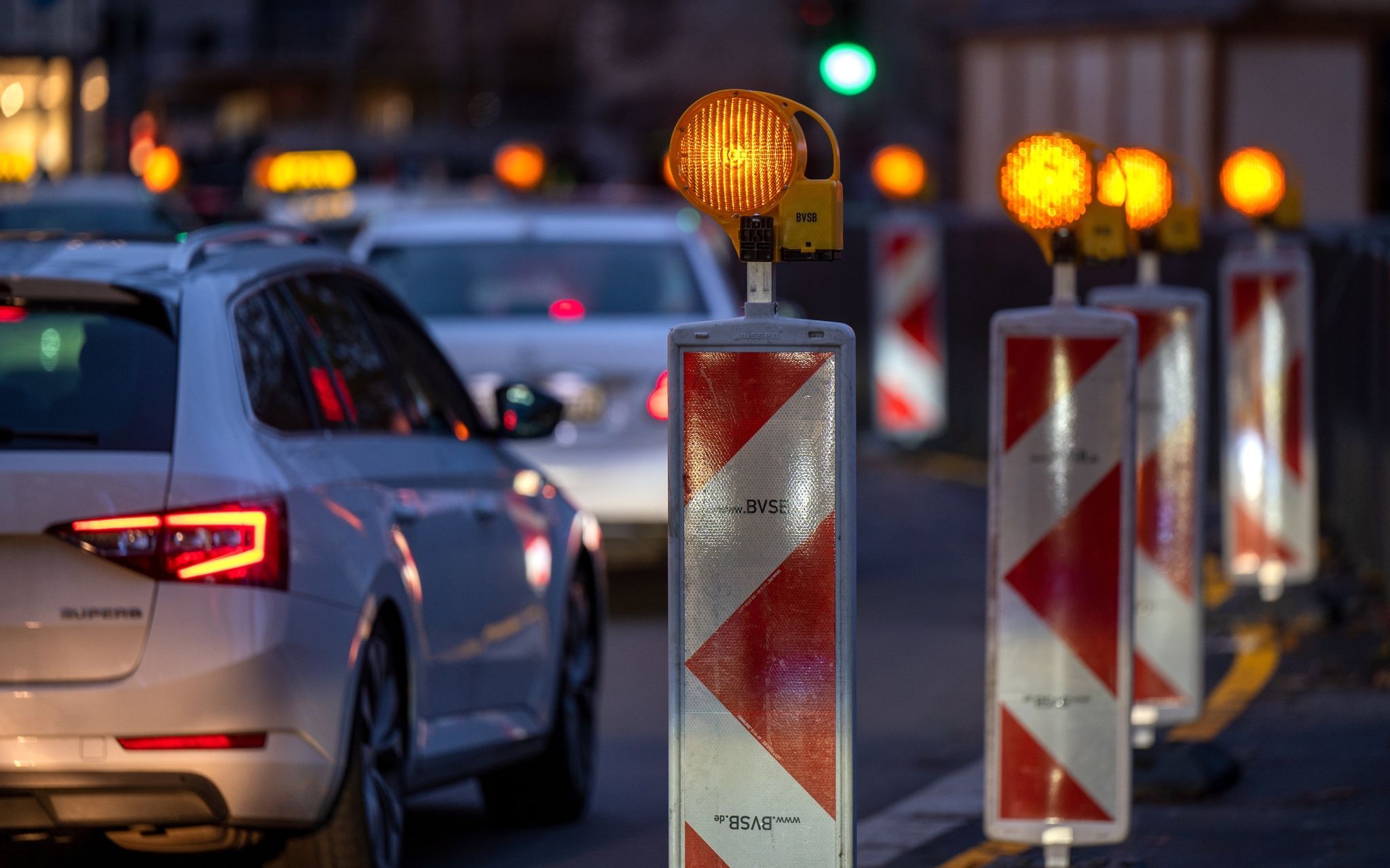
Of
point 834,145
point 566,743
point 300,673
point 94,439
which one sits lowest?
point 566,743

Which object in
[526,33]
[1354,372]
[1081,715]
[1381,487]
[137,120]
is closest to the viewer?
[1081,715]

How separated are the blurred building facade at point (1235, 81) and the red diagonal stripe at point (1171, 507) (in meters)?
17.5

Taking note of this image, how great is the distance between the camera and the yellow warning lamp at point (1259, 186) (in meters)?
10.8

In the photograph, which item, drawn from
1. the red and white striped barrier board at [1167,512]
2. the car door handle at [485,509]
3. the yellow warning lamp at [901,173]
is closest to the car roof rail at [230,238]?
the car door handle at [485,509]

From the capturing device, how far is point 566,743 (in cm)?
783

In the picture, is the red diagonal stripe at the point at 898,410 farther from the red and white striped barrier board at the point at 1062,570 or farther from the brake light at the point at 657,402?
the red and white striped barrier board at the point at 1062,570

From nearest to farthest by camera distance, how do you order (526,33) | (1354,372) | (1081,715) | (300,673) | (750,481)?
1. (750,481)
2. (300,673)
3. (1081,715)
4. (1354,372)
5. (526,33)

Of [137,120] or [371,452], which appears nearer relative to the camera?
[371,452]

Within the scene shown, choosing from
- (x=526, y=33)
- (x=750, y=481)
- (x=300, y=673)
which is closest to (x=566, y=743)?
(x=300, y=673)

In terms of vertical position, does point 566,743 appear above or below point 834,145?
below

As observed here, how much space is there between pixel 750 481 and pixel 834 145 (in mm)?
672

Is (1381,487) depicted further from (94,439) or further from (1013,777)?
(94,439)

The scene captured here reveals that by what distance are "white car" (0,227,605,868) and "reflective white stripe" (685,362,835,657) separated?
1.13 metres

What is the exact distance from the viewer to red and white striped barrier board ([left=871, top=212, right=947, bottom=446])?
757 inches
